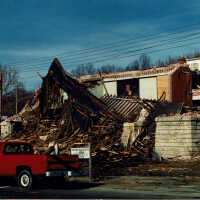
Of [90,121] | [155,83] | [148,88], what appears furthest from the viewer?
[148,88]

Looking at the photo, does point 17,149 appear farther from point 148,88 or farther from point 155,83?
point 148,88

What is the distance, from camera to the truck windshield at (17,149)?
49.9ft

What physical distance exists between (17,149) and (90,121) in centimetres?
1230

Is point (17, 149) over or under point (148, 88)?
under

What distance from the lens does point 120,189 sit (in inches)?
567

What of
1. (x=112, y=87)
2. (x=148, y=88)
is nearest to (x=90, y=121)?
(x=148, y=88)

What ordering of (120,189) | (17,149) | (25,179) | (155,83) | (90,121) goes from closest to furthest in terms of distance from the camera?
1. (120,189)
2. (25,179)
3. (17,149)
4. (90,121)
5. (155,83)

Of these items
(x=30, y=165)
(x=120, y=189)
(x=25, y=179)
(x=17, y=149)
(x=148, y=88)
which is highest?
(x=148, y=88)

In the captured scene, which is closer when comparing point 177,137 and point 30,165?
point 30,165

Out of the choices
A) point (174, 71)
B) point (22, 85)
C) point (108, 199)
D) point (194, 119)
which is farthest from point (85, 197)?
point (22, 85)

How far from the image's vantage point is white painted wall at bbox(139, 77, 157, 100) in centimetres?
4541

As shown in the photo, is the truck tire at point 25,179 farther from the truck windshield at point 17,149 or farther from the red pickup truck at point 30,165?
the truck windshield at point 17,149

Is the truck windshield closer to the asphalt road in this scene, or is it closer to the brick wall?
the asphalt road

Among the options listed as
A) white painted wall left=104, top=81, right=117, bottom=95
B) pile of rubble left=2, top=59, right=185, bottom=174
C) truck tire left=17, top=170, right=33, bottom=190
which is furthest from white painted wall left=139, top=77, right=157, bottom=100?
truck tire left=17, top=170, right=33, bottom=190
